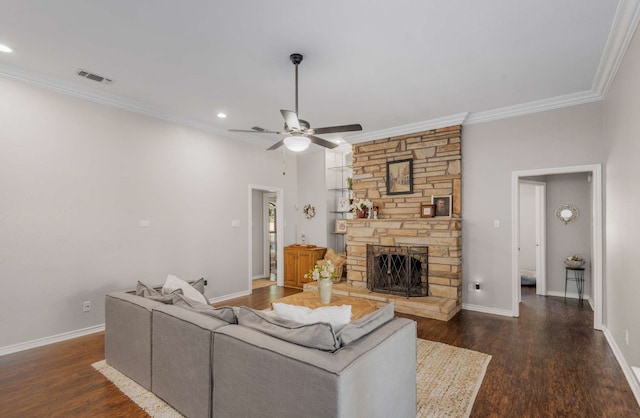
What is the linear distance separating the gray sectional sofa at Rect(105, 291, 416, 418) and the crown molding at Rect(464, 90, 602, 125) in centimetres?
384

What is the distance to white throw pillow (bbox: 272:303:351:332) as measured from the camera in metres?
2.00

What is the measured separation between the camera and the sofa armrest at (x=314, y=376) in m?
1.53

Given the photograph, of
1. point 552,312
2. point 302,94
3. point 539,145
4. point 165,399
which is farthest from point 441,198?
point 165,399

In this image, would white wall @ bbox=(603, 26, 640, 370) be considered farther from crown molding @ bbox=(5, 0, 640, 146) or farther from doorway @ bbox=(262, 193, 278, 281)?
doorway @ bbox=(262, 193, 278, 281)

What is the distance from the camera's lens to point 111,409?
2381 mm

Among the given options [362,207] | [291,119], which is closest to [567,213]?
[362,207]

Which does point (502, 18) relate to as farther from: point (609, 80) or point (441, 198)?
point (441, 198)

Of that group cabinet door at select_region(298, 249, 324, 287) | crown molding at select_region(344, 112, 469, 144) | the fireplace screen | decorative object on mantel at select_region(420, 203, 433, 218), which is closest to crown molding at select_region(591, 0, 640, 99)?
crown molding at select_region(344, 112, 469, 144)

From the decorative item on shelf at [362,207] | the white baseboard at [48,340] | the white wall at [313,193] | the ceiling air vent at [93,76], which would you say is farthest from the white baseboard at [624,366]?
the ceiling air vent at [93,76]

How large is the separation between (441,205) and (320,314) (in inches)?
146

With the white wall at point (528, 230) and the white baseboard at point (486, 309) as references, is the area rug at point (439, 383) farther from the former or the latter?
the white wall at point (528, 230)

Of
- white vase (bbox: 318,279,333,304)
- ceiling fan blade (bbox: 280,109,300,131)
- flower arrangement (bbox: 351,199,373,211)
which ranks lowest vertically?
white vase (bbox: 318,279,333,304)

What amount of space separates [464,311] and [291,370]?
409cm

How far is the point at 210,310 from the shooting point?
7.85 feet
